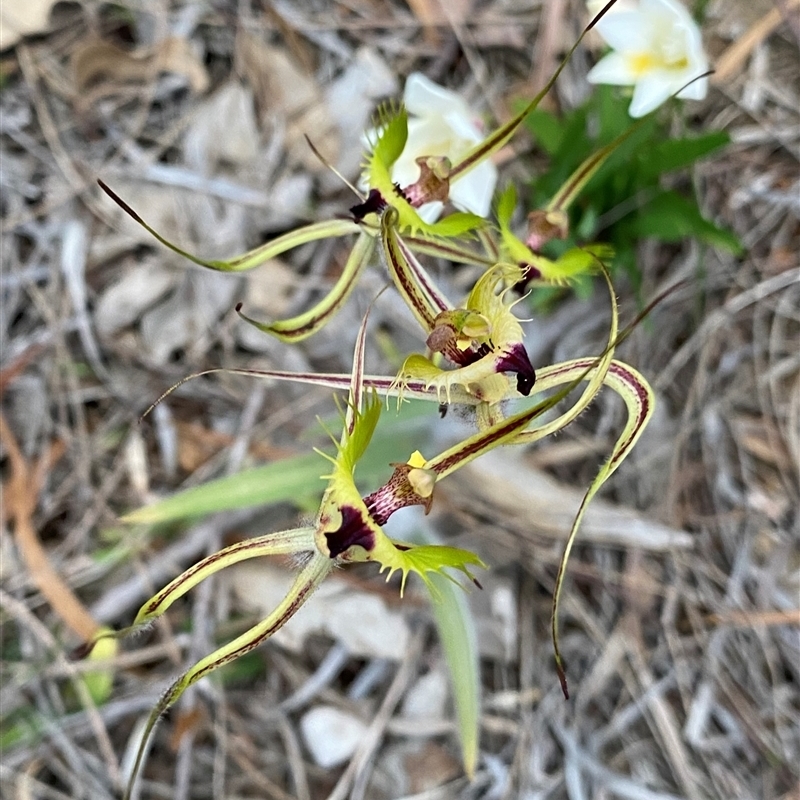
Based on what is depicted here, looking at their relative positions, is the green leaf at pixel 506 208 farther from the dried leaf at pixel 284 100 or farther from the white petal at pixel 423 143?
the dried leaf at pixel 284 100

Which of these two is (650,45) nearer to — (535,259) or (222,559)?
(535,259)

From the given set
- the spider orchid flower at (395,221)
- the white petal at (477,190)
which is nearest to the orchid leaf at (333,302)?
the spider orchid flower at (395,221)

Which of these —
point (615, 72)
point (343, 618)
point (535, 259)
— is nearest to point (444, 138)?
point (615, 72)

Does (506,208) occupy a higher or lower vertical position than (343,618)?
higher

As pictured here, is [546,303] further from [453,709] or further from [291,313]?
[453,709]

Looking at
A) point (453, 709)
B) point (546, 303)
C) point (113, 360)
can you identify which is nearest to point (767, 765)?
point (453, 709)

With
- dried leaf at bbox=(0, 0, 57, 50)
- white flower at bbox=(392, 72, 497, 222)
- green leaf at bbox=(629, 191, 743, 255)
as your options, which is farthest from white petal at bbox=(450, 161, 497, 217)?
dried leaf at bbox=(0, 0, 57, 50)
